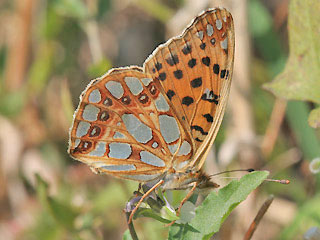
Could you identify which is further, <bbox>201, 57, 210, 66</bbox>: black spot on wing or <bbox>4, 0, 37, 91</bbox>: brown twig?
<bbox>4, 0, 37, 91</bbox>: brown twig

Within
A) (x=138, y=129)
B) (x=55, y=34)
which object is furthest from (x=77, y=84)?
(x=138, y=129)

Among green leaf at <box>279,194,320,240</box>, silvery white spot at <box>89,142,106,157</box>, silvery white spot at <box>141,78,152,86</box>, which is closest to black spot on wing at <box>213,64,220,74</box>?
silvery white spot at <box>141,78,152,86</box>

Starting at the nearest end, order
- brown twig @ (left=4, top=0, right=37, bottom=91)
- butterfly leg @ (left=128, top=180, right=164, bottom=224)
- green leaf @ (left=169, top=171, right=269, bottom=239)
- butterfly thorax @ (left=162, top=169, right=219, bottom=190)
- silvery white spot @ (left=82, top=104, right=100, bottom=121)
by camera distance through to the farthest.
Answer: green leaf @ (left=169, top=171, right=269, bottom=239), butterfly leg @ (left=128, top=180, right=164, bottom=224), butterfly thorax @ (left=162, top=169, right=219, bottom=190), silvery white spot @ (left=82, top=104, right=100, bottom=121), brown twig @ (left=4, top=0, right=37, bottom=91)

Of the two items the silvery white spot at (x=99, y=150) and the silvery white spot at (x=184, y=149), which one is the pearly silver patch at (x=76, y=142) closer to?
the silvery white spot at (x=99, y=150)

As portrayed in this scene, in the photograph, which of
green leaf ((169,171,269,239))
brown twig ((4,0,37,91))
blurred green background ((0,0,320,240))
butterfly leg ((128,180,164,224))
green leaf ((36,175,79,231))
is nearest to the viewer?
green leaf ((169,171,269,239))

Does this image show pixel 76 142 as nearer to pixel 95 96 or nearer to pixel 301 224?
pixel 95 96

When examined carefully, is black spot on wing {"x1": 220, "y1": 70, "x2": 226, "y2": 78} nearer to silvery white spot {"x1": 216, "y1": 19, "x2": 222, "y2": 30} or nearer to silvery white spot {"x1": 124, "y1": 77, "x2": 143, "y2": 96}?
silvery white spot {"x1": 216, "y1": 19, "x2": 222, "y2": 30}

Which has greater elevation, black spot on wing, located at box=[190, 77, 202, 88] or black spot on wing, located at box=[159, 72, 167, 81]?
black spot on wing, located at box=[159, 72, 167, 81]

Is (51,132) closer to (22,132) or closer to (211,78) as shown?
(22,132)

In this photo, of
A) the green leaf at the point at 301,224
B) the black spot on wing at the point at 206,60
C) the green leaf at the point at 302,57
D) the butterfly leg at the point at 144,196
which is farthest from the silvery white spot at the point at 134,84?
the green leaf at the point at 301,224
